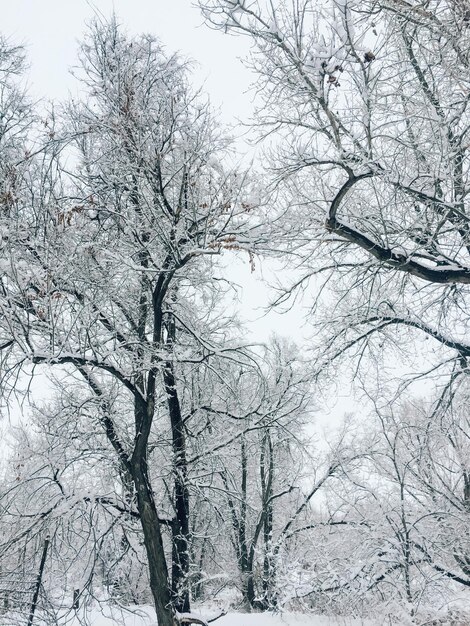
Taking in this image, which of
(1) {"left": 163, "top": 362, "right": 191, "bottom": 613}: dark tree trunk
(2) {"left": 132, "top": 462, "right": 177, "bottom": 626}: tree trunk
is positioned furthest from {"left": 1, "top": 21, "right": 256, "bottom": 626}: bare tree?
(1) {"left": 163, "top": 362, "right": 191, "bottom": 613}: dark tree trunk

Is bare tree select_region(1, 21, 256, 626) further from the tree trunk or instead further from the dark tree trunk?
the dark tree trunk

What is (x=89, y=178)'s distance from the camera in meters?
6.80

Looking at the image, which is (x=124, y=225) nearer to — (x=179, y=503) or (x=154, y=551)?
(x=154, y=551)

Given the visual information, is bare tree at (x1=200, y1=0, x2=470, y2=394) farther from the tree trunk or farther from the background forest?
the tree trunk

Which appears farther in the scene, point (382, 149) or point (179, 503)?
point (179, 503)

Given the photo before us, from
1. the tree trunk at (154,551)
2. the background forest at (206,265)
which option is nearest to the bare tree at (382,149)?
the background forest at (206,265)

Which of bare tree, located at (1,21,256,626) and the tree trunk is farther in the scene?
the tree trunk

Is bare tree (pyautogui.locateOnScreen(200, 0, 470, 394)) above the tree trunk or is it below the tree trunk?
above

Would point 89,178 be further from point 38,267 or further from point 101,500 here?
point 101,500

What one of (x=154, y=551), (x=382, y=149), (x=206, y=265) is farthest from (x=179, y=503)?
(x=382, y=149)

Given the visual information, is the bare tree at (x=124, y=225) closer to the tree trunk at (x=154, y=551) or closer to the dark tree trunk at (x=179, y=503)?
the tree trunk at (x=154, y=551)

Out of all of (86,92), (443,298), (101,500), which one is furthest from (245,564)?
(86,92)

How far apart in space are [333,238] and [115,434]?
14.0ft

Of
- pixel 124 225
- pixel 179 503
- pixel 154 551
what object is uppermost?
pixel 124 225
